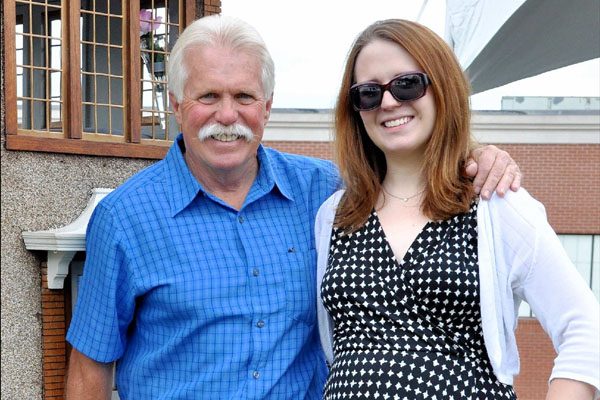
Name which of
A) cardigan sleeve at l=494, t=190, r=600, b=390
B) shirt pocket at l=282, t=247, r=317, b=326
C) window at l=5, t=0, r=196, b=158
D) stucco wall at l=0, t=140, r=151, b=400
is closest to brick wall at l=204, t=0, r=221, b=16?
window at l=5, t=0, r=196, b=158

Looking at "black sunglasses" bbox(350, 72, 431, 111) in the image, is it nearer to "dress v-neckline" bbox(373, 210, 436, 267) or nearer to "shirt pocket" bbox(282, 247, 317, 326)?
"dress v-neckline" bbox(373, 210, 436, 267)

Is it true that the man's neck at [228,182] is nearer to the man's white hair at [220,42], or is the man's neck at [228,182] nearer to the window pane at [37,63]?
the man's white hair at [220,42]

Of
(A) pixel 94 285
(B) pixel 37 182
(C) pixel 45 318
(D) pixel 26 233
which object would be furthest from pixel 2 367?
(A) pixel 94 285

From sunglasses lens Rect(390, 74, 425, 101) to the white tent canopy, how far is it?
426 centimetres

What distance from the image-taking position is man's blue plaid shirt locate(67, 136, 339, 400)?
2619mm

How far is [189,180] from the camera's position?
275 cm

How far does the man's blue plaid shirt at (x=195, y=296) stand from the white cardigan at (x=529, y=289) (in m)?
0.69

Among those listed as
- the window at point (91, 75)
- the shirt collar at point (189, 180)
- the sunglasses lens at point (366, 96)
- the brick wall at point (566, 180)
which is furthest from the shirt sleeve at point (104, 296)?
the brick wall at point (566, 180)

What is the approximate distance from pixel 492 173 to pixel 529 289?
12.8 inches

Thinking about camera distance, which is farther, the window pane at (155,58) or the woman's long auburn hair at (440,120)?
the window pane at (155,58)

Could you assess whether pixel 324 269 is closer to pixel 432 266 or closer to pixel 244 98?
pixel 432 266

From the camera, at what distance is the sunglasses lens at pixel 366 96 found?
239cm

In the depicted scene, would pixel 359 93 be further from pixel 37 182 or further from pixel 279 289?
pixel 37 182

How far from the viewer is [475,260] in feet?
7.37
